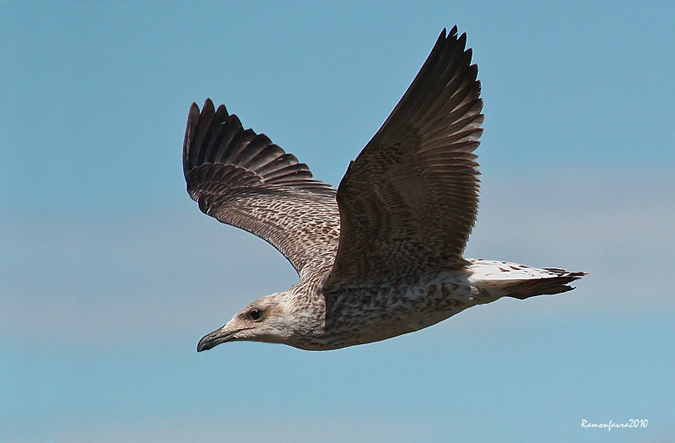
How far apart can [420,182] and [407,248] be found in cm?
94

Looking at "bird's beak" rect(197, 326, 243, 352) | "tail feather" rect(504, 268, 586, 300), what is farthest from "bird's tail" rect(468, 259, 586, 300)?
"bird's beak" rect(197, 326, 243, 352)

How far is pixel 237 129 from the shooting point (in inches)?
652

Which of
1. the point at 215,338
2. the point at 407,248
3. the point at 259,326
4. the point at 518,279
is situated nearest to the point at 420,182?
the point at 407,248

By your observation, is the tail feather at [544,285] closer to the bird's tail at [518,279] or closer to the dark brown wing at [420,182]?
the bird's tail at [518,279]

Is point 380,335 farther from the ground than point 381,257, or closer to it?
closer to it

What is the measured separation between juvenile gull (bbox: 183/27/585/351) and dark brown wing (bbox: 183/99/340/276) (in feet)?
4.38

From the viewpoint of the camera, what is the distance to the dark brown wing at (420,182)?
31.0 feet

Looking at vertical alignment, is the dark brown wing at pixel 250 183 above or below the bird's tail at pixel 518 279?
above

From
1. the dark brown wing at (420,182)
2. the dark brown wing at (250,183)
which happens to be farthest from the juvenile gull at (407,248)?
the dark brown wing at (250,183)

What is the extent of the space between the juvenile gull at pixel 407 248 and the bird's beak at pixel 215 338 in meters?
0.01

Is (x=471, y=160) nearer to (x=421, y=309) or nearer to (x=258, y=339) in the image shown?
(x=421, y=309)

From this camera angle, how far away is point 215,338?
11.1m

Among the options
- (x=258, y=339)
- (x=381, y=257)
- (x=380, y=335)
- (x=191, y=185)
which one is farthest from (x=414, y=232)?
(x=191, y=185)

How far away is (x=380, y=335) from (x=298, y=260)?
2184 mm
